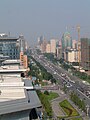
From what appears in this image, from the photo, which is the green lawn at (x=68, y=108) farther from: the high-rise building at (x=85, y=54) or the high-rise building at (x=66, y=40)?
the high-rise building at (x=66, y=40)

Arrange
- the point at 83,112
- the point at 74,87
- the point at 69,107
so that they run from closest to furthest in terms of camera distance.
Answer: the point at 83,112 < the point at 69,107 < the point at 74,87

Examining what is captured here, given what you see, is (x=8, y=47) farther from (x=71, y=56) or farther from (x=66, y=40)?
(x=66, y=40)

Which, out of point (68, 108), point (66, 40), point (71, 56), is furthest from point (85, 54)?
point (66, 40)

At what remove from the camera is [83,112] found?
15.9 meters

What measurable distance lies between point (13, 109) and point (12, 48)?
63.4ft

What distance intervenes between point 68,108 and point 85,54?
80.4 feet

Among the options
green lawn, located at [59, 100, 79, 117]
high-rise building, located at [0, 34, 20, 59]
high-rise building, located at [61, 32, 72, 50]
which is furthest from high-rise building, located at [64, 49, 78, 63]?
green lawn, located at [59, 100, 79, 117]

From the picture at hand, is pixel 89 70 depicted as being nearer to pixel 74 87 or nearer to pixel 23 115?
pixel 74 87

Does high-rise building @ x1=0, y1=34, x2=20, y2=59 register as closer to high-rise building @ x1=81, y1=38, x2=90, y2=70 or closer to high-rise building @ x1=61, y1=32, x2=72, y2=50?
high-rise building @ x1=81, y1=38, x2=90, y2=70

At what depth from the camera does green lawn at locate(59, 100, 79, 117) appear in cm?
1540

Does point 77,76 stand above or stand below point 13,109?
below

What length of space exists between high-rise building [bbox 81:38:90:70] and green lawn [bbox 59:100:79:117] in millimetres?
20469

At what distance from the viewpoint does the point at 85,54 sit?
40875mm

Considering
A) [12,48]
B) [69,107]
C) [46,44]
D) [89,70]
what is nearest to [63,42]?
[46,44]
